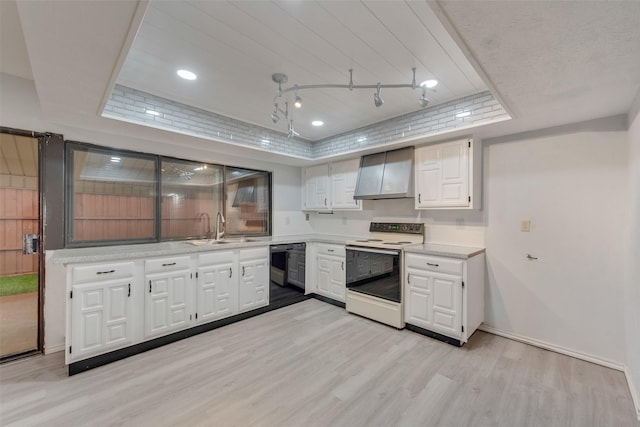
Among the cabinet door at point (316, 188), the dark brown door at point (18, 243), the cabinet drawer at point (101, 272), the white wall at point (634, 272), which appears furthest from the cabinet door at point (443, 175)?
the dark brown door at point (18, 243)

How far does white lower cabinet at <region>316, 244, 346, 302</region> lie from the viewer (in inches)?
145

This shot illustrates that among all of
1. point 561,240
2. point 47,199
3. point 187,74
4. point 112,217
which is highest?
point 187,74

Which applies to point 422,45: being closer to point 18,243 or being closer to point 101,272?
point 101,272

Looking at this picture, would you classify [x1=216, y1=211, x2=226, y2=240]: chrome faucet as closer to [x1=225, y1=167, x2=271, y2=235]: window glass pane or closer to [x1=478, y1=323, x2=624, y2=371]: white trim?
[x1=225, y1=167, x2=271, y2=235]: window glass pane

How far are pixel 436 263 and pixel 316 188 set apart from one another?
2305mm

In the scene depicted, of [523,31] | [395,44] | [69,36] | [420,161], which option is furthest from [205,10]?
[420,161]

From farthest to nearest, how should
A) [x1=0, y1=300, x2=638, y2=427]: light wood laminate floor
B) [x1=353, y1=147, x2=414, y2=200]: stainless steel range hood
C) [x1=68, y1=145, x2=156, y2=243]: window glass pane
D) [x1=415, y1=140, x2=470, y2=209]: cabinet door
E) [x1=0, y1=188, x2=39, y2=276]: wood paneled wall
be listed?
[x1=0, y1=188, x2=39, y2=276]: wood paneled wall < [x1=353, y1=147, x2=414, y2=200]: stainless steel range hood < [x1=415, y1=140, x2=470, y2=209]: cabinet door < [x1=68, y1=145, x2=156, y2=243]: window glass pane < [x1=0, y1=300, x2=638, y2=427]: light wood laminate floor

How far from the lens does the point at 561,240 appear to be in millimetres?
2525

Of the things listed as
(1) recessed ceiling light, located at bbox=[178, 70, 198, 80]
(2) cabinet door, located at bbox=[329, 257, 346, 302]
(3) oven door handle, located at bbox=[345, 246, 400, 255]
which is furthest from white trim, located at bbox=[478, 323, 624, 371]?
(1) recessed ceiling light, located at bbox=[178, 70, 198, 80]

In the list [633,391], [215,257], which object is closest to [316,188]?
[215,257]

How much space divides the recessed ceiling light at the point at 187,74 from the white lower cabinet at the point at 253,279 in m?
1.91

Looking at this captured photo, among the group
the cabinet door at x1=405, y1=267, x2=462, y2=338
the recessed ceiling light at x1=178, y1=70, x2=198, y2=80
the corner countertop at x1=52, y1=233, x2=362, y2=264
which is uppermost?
the recessed ceiling light at x1=178, y1=70, x2=198, y2=80

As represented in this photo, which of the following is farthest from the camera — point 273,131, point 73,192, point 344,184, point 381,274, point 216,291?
point 344,184

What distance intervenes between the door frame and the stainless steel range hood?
3.21 m
